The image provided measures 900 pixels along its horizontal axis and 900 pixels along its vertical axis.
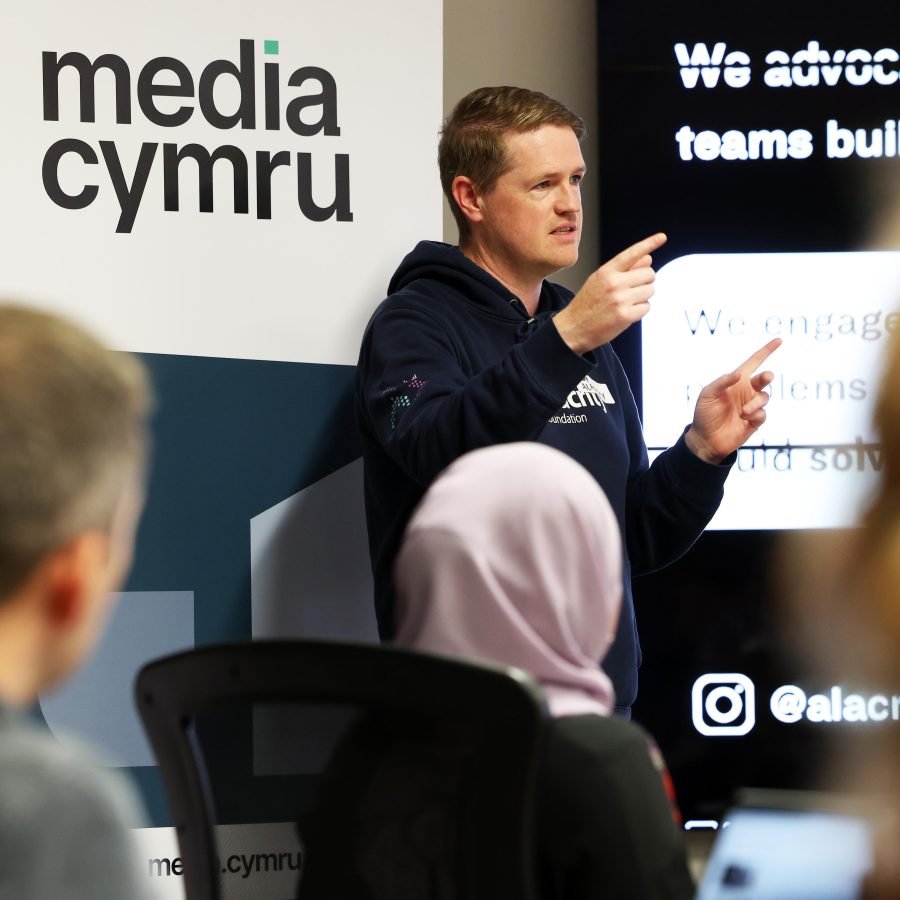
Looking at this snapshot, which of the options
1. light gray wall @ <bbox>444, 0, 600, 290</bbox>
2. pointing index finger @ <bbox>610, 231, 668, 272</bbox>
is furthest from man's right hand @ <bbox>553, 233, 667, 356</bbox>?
light gray wall @ <bbox>444, 0, 600, 290</bbox>

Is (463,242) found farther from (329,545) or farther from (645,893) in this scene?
(645,893)

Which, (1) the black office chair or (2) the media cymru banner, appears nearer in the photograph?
(1) the black office chair

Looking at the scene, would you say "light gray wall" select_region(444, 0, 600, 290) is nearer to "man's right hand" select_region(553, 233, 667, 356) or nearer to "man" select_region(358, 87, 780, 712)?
"man" select_region(358, 87, 780, 712)

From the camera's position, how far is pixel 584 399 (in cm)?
269

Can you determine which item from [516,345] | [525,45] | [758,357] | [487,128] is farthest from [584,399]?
[525,45]

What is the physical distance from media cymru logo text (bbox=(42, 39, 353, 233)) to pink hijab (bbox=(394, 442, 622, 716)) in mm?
1605

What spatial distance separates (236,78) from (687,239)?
1.07 metres

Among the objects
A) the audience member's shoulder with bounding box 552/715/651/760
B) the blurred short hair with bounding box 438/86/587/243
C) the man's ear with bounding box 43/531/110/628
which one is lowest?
the audience member's shoulder with bounding box 552/715/651/760

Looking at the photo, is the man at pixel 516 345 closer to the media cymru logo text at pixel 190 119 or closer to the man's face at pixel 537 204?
the man's face at pixel 537 204

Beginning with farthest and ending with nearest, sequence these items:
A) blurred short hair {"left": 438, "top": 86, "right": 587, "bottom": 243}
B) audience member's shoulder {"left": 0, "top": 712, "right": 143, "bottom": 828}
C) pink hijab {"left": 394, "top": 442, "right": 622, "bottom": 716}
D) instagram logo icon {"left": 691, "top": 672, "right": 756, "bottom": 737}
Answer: instagram logo icon {"left": 691, "top": 672, "right": 756, "bottom": 737} → blurred short hair {"left": 438, "top": 86, "right": 587, "bottom": 243} → pink hijab {"left": 394, "top": 442, "right": 622, "bottom": 716} → audience member's shoulder {"left": 0, "top": 712, "right": 143, "bottom": 828}

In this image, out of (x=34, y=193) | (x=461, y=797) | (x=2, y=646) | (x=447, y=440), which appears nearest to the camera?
(x=2, y=646)

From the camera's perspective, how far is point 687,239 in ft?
10.6

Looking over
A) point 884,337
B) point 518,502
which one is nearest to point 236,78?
point 884,337

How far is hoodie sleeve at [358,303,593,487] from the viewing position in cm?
234
